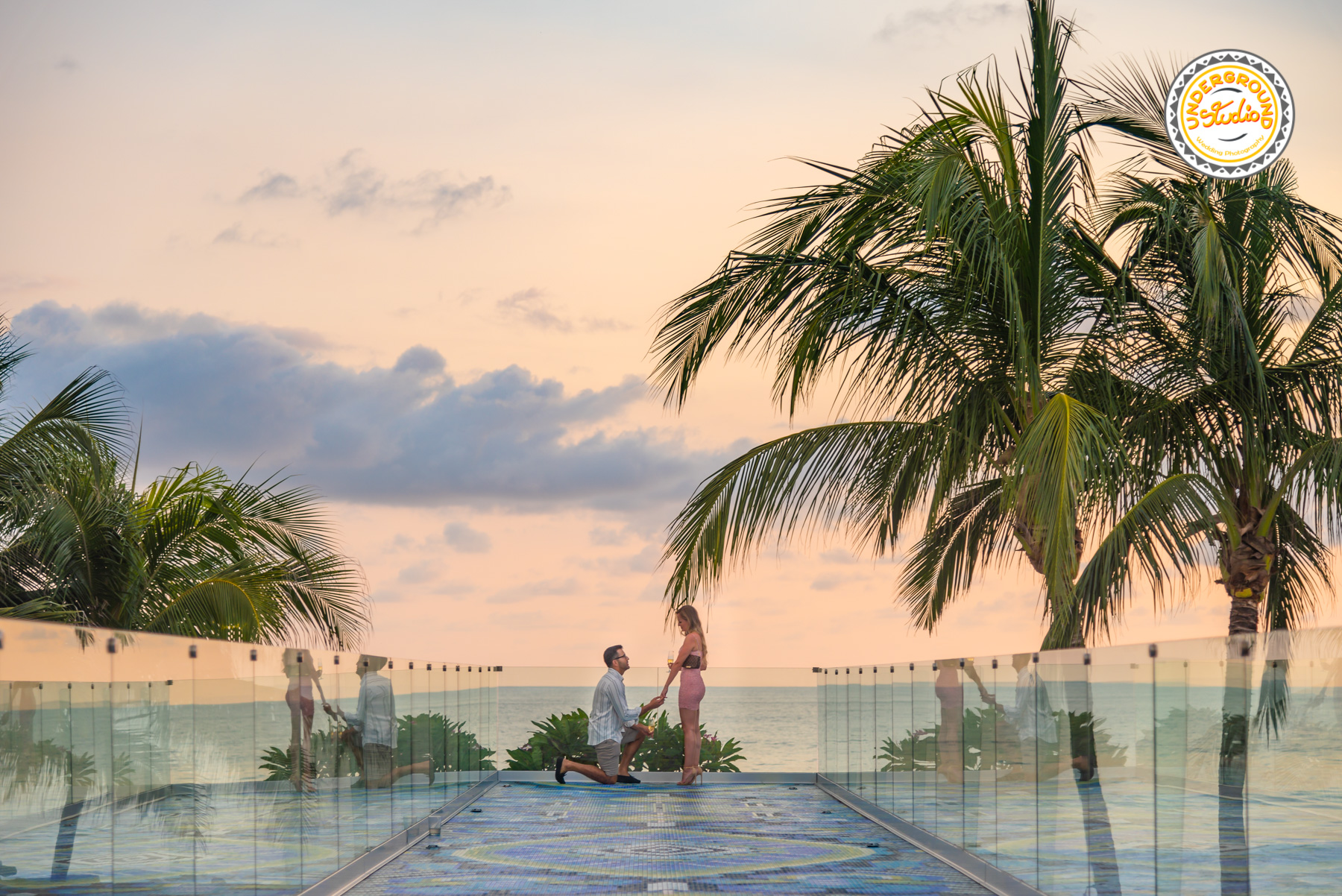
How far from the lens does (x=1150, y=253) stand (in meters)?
8.76

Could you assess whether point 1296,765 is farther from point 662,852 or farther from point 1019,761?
point 662,852

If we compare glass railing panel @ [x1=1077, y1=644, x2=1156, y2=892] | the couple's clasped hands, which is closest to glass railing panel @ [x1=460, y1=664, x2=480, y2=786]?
the couple's clasped hands

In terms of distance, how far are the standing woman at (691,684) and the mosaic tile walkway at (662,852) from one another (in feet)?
3.51

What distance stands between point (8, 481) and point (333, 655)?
4574 millimetres

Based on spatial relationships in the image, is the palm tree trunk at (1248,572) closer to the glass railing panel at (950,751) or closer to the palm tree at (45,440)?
the glass railing panel at (950,751)

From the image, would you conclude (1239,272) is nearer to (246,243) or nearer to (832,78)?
(832,78)

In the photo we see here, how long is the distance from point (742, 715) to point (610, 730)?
6.91 feet

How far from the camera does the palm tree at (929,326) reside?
24.7ft

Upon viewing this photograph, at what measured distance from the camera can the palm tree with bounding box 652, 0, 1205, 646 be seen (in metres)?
7.54

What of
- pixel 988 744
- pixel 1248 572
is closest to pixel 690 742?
pixel 988 744

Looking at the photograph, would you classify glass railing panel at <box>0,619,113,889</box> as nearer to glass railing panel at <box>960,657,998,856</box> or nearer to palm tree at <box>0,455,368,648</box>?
glass railing panel at <box>960,657,998,856</box>

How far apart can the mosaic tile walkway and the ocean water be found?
6.07 ft

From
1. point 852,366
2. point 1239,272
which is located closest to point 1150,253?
point 1239,272

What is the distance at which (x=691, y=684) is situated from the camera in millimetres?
12289
